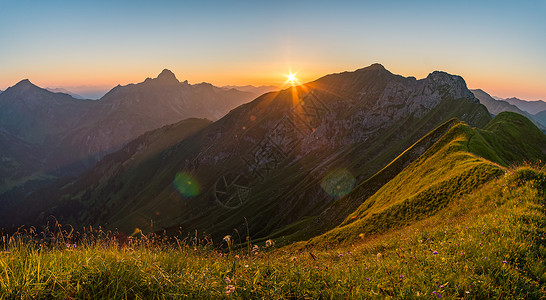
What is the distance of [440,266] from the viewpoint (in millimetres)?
6895

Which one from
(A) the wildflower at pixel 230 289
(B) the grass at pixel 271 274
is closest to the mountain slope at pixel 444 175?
(B) the grass at pixel 271 274

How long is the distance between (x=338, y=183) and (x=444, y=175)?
114 meters

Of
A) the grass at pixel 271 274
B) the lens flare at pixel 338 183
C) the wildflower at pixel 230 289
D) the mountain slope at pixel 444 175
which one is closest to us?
the wildflower at pixel 230 289

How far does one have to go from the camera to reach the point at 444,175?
34.4m

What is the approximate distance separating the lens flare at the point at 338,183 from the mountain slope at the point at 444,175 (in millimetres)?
79606

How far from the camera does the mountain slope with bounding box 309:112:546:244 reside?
27312 mm

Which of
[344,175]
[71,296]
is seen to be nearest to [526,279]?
[71,296]

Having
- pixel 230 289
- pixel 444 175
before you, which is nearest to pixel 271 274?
pixel 230 289

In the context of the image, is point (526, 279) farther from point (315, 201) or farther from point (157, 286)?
point (315, 201)

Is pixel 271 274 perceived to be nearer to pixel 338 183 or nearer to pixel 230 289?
pixel 230 289

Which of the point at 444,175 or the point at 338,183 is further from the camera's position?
the point at 338,183

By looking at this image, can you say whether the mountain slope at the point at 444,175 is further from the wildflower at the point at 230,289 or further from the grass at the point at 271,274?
the wildflower at the point at 230,289

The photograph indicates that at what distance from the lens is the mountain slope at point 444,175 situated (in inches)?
1075

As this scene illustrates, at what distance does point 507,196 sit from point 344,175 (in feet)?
469
